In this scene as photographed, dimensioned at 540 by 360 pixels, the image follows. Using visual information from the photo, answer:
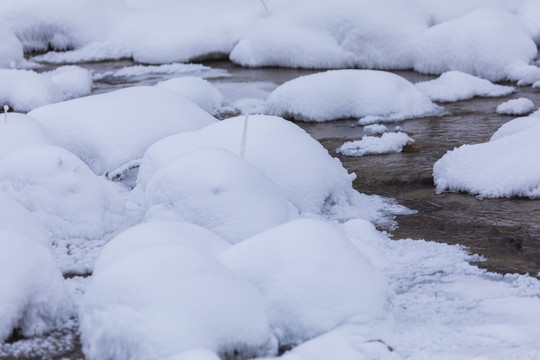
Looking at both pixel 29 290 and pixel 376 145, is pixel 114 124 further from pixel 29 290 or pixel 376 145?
pixel 29 290

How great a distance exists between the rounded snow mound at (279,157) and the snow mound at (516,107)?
292cm

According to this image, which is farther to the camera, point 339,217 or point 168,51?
point 168,51

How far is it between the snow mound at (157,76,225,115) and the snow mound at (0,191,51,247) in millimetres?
3583

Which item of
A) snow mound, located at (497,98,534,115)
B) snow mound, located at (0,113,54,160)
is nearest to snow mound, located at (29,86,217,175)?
snow mound, located at (0,113,54,160)

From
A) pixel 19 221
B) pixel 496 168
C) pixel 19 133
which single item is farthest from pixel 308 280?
pixel 19 133

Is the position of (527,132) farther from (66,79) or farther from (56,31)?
(56,31)

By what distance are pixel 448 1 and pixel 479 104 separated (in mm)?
3543

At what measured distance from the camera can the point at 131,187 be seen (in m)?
4.31

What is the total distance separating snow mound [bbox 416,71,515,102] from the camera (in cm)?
720

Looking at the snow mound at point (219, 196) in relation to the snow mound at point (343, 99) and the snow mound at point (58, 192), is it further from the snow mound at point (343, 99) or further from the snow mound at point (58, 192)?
the snow mound at point (343, 99)

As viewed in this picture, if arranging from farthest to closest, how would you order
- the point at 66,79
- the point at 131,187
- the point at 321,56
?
the point at 321,56, the point at 66,79, the point at 131,187

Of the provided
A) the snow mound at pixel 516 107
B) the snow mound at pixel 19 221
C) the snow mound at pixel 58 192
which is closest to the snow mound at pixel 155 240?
the snow mound at pixel 19 221

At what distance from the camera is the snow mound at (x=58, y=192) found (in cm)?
347

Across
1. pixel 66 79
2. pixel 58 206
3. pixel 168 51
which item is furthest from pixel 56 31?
pixel 58 206
